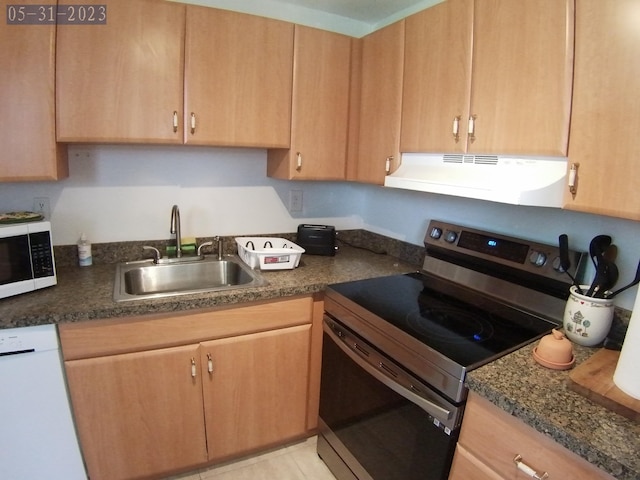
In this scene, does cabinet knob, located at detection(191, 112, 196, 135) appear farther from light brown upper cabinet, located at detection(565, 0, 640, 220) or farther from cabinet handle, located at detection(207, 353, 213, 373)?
light brown upper cabinet, located at detection(565, 0, 640, 220)

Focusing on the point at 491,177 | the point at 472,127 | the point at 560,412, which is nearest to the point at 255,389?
the point at 560,412

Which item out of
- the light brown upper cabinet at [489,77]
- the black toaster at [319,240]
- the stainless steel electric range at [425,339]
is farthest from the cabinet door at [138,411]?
the light brown upper cabinet at [489,77]

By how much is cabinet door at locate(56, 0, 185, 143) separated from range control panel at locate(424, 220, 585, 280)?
132cm

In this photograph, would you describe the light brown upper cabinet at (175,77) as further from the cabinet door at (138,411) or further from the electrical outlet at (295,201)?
the cabinet door at (138,411)

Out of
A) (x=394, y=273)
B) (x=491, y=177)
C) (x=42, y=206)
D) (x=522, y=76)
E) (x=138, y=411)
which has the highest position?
(x=522, y=76)

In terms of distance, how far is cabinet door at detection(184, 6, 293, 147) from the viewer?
1.66 m

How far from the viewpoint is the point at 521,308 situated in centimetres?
150

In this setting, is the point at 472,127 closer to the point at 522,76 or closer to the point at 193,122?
the point at 522,76

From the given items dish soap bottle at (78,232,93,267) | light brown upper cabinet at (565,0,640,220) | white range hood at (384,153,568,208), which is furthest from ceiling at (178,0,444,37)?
dish soap bottle at (78,232,93,267)

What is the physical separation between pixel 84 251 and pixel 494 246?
6.15 ft

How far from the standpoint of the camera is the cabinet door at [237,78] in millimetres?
1663

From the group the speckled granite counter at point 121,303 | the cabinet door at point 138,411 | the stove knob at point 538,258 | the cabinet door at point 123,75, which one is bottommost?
the cabinet door at point 138,411

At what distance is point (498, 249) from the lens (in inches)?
63.3

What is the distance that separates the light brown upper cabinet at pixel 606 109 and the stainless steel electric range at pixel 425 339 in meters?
0.37
